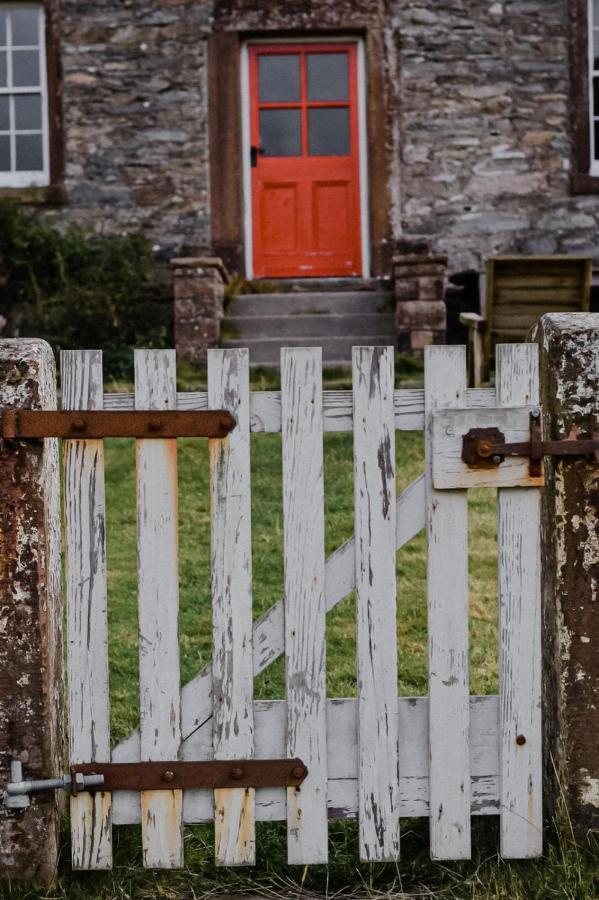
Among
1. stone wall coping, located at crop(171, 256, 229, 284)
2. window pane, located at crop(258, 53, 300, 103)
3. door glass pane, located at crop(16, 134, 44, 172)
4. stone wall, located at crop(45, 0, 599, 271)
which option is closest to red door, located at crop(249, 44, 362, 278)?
window pane, located at crop(258, 53, 300, 103)

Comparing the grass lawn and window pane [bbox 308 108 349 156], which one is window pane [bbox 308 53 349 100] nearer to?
window pane [bbox 308 108 349 156]

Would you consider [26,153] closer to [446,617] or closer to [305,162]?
[305,162]

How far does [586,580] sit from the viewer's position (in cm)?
239

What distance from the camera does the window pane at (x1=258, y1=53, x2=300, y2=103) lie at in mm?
10500

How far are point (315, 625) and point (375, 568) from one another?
0.18 m

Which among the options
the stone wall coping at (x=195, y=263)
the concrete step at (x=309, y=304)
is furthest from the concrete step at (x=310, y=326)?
the stone wall coping at (x=195, y=263)

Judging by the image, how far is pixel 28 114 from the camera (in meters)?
10.7

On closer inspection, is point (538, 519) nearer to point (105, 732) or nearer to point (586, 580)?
point (586, 580)

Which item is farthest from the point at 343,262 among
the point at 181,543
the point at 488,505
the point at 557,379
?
the point at 557,379

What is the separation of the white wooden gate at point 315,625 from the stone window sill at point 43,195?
8.49 m

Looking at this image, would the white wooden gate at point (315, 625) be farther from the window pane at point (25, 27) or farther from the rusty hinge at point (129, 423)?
the window pane at point (25, 27)

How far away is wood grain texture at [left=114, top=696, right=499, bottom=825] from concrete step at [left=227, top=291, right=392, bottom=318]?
7.21m

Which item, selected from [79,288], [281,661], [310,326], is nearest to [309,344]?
[310,326]

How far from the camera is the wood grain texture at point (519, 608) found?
2.40m
